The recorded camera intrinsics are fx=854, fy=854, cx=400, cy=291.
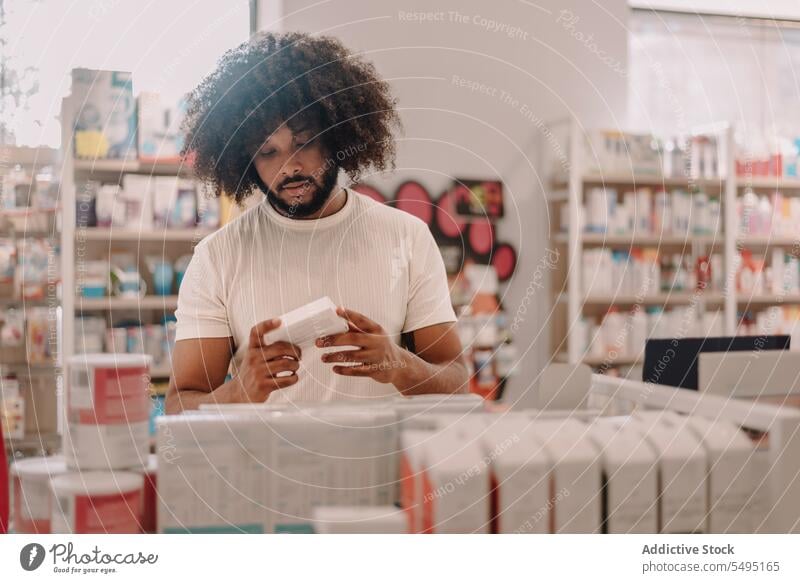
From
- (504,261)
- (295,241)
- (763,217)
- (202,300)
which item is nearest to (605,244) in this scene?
(504,261)

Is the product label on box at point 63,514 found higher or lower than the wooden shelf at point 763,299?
lower

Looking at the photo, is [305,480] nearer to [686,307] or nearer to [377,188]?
[377,188]

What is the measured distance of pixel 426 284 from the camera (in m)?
1.31

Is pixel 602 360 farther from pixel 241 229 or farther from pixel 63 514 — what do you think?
pixel 63 514

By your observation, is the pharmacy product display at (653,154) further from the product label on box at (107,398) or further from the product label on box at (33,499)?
the product label on box at (33,499)

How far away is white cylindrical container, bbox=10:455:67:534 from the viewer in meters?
1.19

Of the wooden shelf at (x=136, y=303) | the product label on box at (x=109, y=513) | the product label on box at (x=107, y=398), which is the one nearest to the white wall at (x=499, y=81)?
the wooden shelf at (x=136, y=303)

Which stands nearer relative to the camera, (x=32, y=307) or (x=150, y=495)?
(x=150, y=495)

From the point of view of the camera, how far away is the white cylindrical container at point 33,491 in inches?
46.8

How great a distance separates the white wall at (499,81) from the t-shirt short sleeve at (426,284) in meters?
0.08

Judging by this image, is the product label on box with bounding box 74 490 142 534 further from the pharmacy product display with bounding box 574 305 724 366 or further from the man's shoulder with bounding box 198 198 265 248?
the pharmacy product display with bounding box 574 305 724 366

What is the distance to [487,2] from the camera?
4.33 ft

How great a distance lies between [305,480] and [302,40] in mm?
640

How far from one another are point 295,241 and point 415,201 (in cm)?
19
